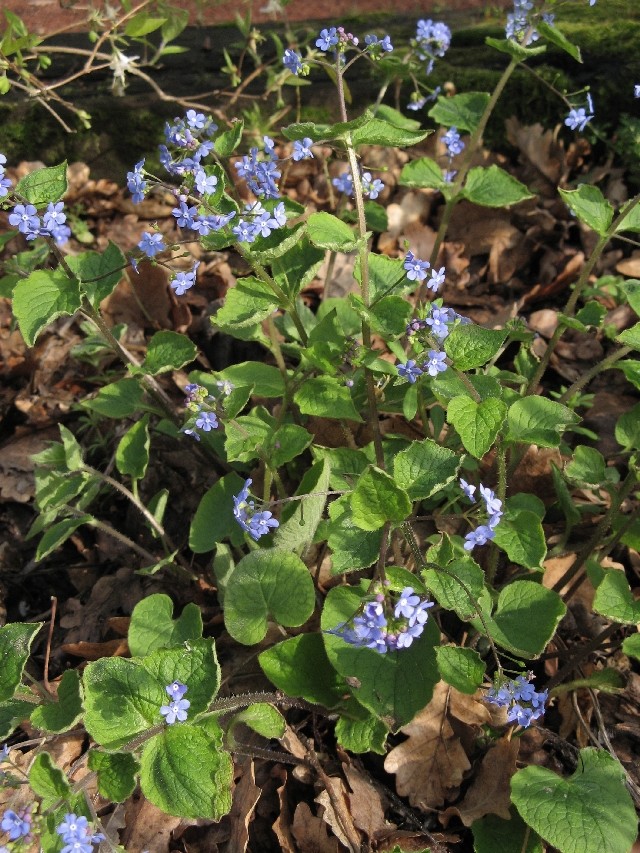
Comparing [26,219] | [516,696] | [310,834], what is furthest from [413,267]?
[310,834]

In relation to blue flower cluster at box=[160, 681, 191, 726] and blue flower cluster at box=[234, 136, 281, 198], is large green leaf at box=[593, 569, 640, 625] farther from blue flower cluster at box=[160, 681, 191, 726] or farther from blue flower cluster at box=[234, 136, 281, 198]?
blue flower cluster at box=[234, 136, 281, 198]

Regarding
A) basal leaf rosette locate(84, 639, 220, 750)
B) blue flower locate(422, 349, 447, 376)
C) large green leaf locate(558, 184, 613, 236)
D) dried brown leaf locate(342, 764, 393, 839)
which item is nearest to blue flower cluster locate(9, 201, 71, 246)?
blue flower locate(422, 349, 447, 376)

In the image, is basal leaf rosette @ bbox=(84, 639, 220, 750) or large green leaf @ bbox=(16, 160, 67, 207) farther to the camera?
large green leaf @ bbox=(16, 160, 67, 207)

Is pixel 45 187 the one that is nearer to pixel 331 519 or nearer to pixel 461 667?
pixel 331 519

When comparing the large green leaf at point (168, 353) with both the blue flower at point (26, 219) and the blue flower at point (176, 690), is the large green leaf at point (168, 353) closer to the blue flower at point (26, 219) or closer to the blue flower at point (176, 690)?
the blue flower at point (26, 219)

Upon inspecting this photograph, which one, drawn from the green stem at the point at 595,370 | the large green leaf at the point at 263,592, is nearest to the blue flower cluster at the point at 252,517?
the large green leaf at the point at 263,592

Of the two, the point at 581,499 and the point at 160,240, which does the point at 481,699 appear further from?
the point at 160,240
